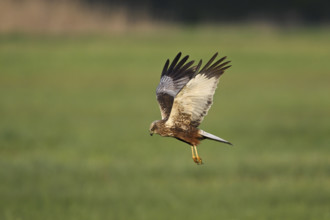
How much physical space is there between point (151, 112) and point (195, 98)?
1441 centimetres

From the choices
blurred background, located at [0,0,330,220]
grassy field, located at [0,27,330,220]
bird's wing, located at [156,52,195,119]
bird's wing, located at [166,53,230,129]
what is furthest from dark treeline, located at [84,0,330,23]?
bird's wing, located at [166,53,230,129]

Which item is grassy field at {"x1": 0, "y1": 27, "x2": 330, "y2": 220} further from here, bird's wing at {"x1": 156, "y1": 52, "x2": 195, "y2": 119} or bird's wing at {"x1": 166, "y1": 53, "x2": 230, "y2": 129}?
bird's wing at {"x1": 166, "y1": 53, "x2": 230, "y2": 129}

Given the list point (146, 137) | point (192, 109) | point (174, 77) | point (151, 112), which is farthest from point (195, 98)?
point (151, 112)

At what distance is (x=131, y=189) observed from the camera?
10.3 m

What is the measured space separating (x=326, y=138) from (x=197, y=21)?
27106 mm

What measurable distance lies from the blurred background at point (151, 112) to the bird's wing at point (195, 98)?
368 cm

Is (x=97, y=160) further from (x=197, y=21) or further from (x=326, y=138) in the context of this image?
(x=197, y=21)

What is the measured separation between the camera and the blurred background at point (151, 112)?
9.73 meters

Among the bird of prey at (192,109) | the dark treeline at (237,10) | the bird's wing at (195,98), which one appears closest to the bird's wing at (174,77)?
the bird of prey at (192,109)

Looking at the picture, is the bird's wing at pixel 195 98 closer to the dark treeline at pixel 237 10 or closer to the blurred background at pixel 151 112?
the blurred background at pixel 151 112

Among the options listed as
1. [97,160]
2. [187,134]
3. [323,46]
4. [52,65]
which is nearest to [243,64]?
[323,46]

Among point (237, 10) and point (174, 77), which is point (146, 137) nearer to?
point (174, 77)

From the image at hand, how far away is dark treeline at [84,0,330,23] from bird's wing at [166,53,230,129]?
3577 cm

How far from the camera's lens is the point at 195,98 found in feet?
17.1
